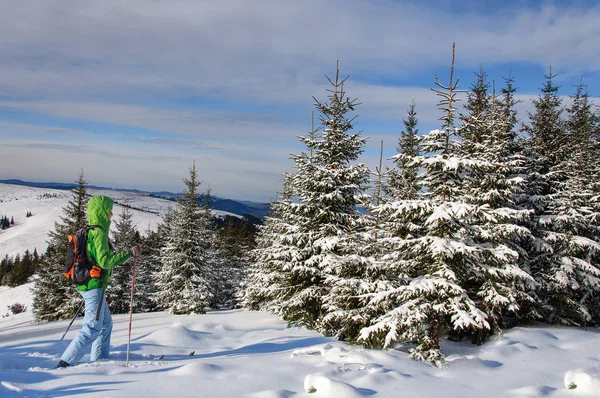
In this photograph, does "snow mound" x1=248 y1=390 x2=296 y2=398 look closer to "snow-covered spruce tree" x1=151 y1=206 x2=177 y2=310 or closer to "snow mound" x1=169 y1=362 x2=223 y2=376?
"snow mound" x1=169 y1=362 x2=223 y2=376

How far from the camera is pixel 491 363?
317 inches

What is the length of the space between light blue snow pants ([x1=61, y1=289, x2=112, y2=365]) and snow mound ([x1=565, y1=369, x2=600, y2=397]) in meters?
7.94

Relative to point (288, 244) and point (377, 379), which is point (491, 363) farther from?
point (288, 244)

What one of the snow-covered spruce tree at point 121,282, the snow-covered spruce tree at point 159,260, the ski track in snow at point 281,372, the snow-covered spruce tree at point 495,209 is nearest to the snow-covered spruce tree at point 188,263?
the snow-covered spruce tree at point 159,260

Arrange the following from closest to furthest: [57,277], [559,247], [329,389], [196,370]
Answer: [329,389]
[196,370]
[559,247]
[57,277]

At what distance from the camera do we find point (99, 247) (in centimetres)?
616

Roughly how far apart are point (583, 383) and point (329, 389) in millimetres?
4342

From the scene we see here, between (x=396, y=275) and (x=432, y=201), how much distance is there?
2619 mm

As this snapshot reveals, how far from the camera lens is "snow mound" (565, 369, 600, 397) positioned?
5.66m

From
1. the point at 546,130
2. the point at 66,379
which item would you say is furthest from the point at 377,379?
the point at 546,130

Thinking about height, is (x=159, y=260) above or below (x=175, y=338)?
below

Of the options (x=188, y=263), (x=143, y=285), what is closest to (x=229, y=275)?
(x=143, y=285)

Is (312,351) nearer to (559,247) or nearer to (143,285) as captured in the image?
(559,247)

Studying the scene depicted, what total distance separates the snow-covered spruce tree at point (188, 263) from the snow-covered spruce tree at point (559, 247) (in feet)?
58.4
